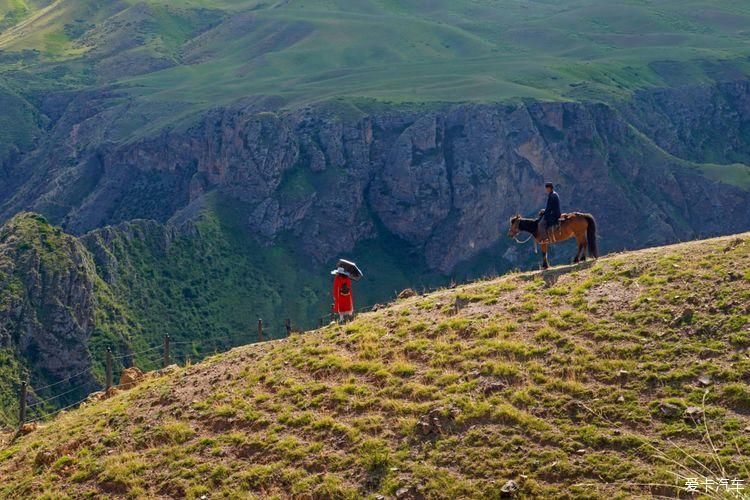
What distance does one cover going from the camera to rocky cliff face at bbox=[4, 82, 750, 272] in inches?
5167

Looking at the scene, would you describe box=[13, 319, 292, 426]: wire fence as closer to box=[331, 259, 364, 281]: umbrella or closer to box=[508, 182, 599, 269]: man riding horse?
box=[331, 259, 364, 281]: umbrella

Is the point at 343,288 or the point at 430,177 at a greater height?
the point at 343,288

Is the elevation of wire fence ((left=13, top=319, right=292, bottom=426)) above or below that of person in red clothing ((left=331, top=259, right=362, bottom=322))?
below

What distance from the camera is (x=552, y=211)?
32.4m

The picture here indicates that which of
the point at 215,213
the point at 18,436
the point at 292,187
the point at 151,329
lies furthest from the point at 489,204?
the point at 18,436

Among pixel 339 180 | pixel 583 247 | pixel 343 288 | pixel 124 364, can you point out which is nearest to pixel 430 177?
pixel 339 180

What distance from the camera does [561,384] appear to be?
21.8 m

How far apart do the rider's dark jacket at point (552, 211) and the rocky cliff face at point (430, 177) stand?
94016 mm

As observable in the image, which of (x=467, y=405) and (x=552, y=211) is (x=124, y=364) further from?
(x=467, y=405)

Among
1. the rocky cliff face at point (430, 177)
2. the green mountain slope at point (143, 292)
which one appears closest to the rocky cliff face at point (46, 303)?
the green mountain slope at point (143, 292)

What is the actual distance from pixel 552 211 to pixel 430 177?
101722mm

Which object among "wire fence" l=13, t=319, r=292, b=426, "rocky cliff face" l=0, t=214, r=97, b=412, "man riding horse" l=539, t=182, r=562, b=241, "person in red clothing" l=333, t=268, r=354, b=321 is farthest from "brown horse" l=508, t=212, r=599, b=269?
"rocky cliff face" l=0, t=214, r=97, b=412

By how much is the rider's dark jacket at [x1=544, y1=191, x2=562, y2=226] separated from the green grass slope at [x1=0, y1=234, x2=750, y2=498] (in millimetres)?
3334

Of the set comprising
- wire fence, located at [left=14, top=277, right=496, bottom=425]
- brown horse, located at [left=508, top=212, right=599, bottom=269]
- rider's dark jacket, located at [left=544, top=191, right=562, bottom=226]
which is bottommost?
wire fence, located at [left=14, top=277, right=496, bottom=425]
